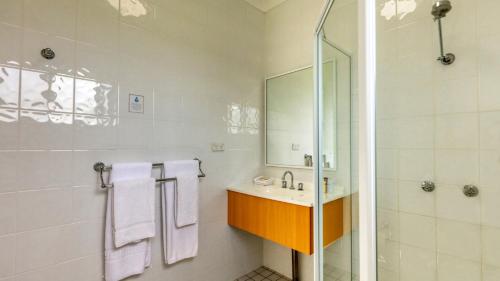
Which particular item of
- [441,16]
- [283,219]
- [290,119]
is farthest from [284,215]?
[441,16]

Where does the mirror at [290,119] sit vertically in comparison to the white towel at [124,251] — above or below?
above

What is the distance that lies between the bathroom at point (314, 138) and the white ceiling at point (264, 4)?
716 millimetres

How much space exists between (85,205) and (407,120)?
193cm

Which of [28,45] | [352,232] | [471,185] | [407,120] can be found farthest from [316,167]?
[28,45]

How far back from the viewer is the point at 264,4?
2.26 metres

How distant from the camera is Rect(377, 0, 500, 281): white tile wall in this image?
3.50 ft

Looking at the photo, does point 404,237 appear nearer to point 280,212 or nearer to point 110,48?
point 280,212

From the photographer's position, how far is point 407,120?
4.19 ft

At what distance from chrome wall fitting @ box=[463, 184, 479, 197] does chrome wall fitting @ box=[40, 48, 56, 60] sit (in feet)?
7.43

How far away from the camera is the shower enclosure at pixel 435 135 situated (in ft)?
3.47

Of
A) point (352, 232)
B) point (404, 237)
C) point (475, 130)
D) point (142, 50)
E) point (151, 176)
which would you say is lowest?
point (404, 237)

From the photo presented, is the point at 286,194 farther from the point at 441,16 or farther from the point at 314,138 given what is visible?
the point at 441,16

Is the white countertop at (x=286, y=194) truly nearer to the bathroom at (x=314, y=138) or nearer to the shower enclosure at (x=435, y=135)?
the bathroom at (x=314, y=138)

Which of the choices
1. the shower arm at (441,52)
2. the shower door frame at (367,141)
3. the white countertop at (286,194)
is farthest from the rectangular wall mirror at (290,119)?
the shower door frame at (367,141)
